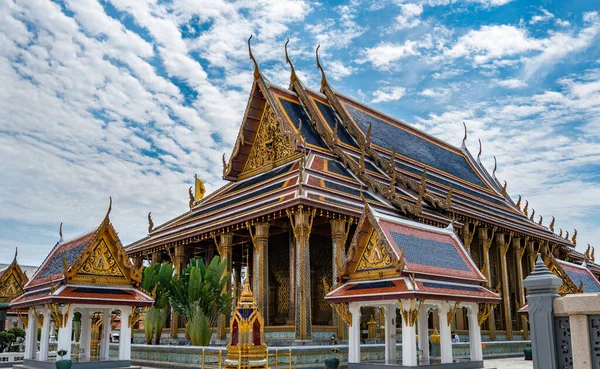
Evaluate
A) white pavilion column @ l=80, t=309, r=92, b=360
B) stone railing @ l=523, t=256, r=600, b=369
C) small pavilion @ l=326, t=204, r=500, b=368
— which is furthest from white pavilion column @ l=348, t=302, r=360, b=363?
white pavilion column @ l=80, t=309, r=92, b=360

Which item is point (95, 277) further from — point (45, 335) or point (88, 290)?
point (45, 335)

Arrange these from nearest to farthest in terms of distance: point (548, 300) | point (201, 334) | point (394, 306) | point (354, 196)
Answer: point (548, 300)
point (394, 306)
point (201, 334)
point (354, 196)

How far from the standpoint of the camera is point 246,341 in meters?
12.6

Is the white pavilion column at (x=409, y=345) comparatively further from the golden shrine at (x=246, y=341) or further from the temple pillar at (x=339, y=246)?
the temple pillar at (x=339, y=246)

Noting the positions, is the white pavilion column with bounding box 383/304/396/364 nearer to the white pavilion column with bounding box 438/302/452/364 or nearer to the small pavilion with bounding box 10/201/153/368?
the white pavilion column with bounding box 438/302/452/364

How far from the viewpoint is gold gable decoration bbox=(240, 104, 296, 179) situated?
78.9ft

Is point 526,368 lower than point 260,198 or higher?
lower

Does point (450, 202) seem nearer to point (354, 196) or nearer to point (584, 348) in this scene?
point (354, 196)

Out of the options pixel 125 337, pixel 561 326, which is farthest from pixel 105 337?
pixel 561 326

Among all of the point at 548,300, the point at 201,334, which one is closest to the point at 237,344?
the point at 201,334

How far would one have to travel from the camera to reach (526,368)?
16562mm

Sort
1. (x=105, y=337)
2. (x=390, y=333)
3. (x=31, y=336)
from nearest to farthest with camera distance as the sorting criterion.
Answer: (x=390, y=333)
(x=105, y=337)
(x=31, y=336)

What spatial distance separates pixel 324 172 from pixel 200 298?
20.4 feet

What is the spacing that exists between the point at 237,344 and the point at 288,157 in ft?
39.3
